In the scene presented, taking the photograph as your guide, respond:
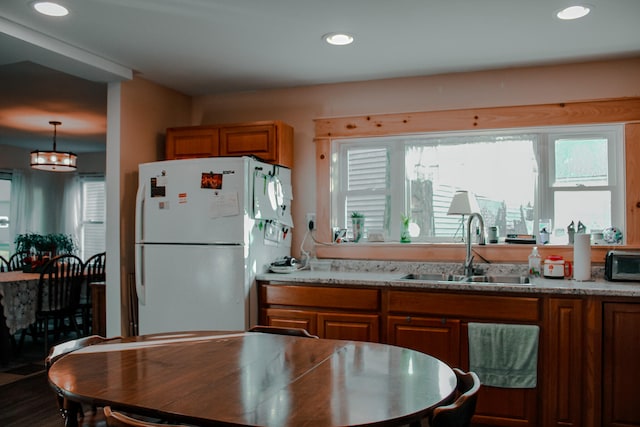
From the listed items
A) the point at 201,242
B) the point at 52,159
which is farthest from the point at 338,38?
the point at 52,159

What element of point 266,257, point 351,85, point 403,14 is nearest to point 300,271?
point 266,257

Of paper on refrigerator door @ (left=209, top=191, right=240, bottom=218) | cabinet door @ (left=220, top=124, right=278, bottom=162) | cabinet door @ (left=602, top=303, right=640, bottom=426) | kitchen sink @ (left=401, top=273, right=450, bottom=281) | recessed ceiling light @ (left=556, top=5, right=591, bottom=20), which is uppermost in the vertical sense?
recessed ceiling light @ (left=556, top=5, right=591, bottom=20)

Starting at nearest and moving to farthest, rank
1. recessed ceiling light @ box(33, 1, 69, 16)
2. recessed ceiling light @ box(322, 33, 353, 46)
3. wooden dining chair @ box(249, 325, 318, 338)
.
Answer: wooden dining chair @ box(249, 325, 318, 338)
recessed ceiling light @ box(33, 1, 69, 16)
recessed ceiling light @ box(322, 33, 353, 46)

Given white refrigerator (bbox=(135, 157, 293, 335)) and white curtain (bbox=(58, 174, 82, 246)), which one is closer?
white refrigerator (bbox=(135, 157, 293, 335))

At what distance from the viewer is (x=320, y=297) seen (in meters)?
3.27

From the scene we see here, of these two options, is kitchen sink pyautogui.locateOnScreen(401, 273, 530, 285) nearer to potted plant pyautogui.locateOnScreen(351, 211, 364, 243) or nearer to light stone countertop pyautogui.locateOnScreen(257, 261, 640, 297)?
light stone countertop pyautogui.locateOnScreen(257, 261, 640, 297)

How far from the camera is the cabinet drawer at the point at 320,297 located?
316 centimetres

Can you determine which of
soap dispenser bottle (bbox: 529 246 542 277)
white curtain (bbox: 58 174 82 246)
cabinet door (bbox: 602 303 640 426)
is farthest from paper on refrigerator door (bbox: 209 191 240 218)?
white curtain (bbox: 58 174 82 246)

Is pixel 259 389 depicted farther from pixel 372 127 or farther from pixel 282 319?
pixel 372 127

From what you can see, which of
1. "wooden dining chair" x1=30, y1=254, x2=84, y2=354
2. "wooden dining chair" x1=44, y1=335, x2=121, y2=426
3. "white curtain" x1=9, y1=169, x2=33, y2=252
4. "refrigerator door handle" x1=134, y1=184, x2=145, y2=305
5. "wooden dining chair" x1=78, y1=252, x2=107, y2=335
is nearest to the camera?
"wooden dining chair" x1=44, y1=335, x2=121, y2=426

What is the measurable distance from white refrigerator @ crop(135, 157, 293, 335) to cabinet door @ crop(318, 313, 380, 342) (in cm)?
49

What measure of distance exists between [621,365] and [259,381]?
2.17 metres

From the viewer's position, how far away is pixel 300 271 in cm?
368

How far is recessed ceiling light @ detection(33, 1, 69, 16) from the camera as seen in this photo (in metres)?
2.50
